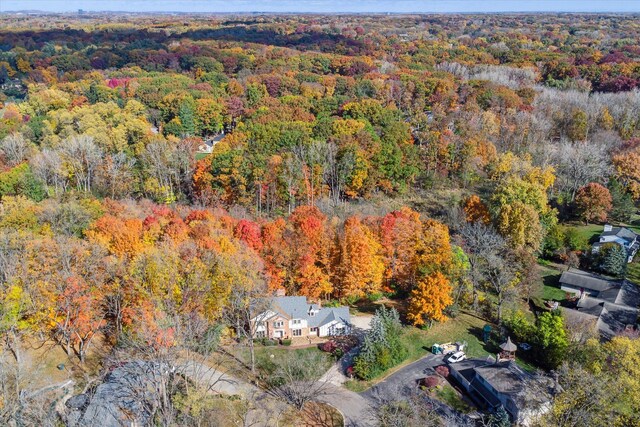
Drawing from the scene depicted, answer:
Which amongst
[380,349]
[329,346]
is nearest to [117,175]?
[329,346]

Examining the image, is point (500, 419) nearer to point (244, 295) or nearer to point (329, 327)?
point (329, 327)

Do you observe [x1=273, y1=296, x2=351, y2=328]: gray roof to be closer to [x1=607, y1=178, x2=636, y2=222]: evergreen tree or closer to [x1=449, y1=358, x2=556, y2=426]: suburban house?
[x1=449, y1=358, x2=556, y2=426]: suburban house

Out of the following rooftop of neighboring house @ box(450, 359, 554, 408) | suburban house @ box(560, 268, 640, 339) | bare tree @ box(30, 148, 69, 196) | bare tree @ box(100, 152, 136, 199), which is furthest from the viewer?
bare tree @ box(100, 152, 136, 199)

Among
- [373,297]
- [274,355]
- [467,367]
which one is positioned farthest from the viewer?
[373,297]

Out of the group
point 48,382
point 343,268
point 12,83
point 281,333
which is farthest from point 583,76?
point 12,83

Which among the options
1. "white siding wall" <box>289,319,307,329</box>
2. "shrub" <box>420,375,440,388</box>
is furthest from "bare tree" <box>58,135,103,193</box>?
"shrub" <box>420,375,440,388</box>

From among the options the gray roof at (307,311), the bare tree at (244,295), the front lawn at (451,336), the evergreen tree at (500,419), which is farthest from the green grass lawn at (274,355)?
the evergreen tree at (500,419)
